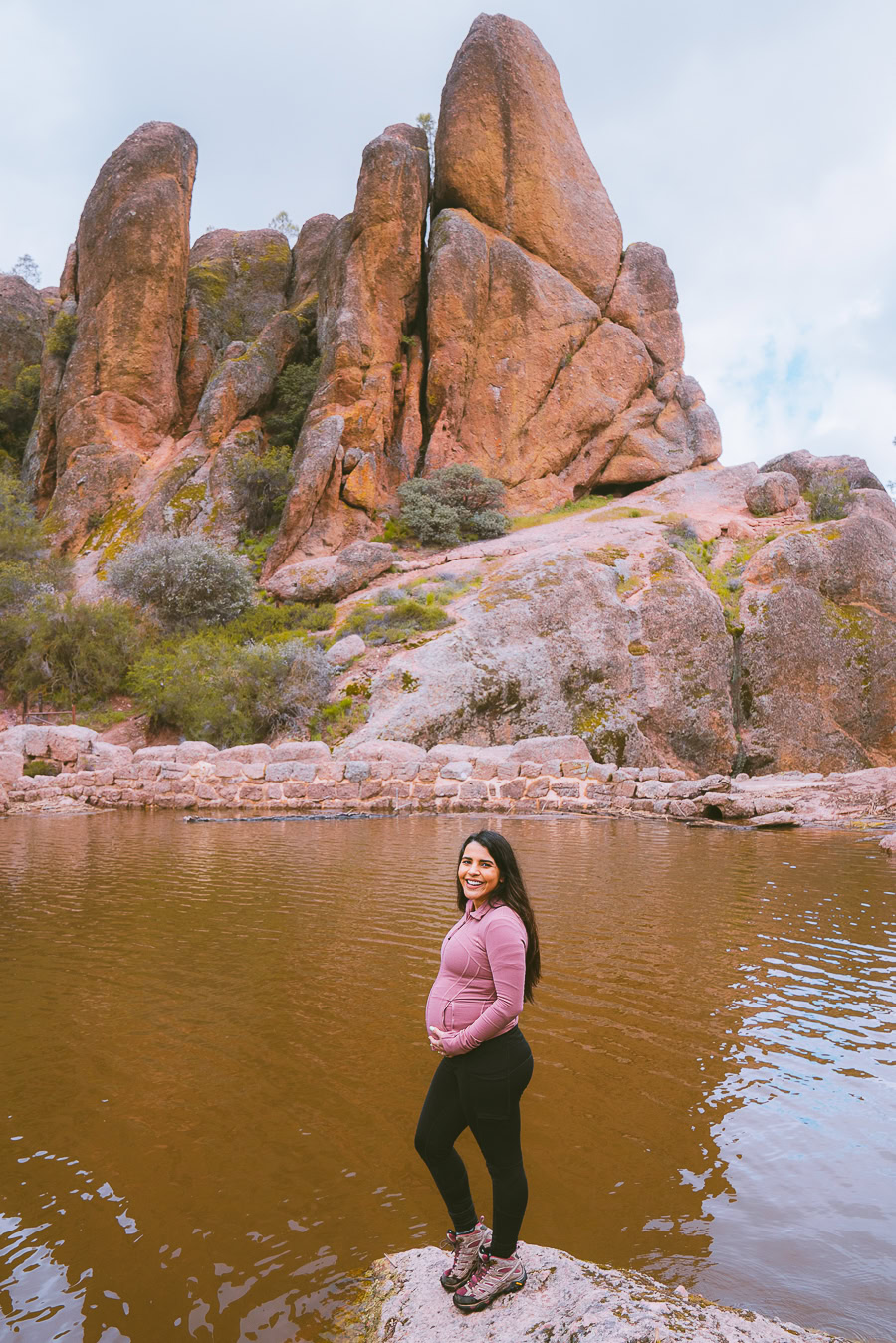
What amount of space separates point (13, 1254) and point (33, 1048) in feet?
6.05

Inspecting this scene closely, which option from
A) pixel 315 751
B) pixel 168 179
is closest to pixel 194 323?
pixel 168 179

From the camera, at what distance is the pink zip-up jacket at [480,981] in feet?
8.33

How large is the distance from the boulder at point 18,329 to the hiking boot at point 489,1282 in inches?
1854

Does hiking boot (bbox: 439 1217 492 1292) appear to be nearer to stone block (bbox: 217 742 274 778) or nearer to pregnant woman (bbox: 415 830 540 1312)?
pregnant woman (bbox: 415 830 540 1312)

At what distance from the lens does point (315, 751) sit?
16.8 meters

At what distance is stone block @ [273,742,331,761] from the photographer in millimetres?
16781

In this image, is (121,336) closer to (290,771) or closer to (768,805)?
(290,771)

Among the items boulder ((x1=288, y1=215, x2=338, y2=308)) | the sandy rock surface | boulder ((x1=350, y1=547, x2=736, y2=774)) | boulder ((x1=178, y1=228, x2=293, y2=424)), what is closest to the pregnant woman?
the sandy rock surface

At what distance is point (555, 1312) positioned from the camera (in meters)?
2.16

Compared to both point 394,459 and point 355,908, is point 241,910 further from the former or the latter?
point 394,459

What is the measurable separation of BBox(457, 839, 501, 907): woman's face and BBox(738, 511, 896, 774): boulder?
19.9 meters

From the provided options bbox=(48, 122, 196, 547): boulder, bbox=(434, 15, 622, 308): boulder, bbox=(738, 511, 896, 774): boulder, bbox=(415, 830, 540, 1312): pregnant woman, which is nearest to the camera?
bbox=(415, 830, 540, 1312): pregnant woman

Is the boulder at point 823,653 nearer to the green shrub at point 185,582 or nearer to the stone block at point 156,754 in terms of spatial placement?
the stone block at point 156,754

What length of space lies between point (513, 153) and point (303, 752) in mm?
29183
